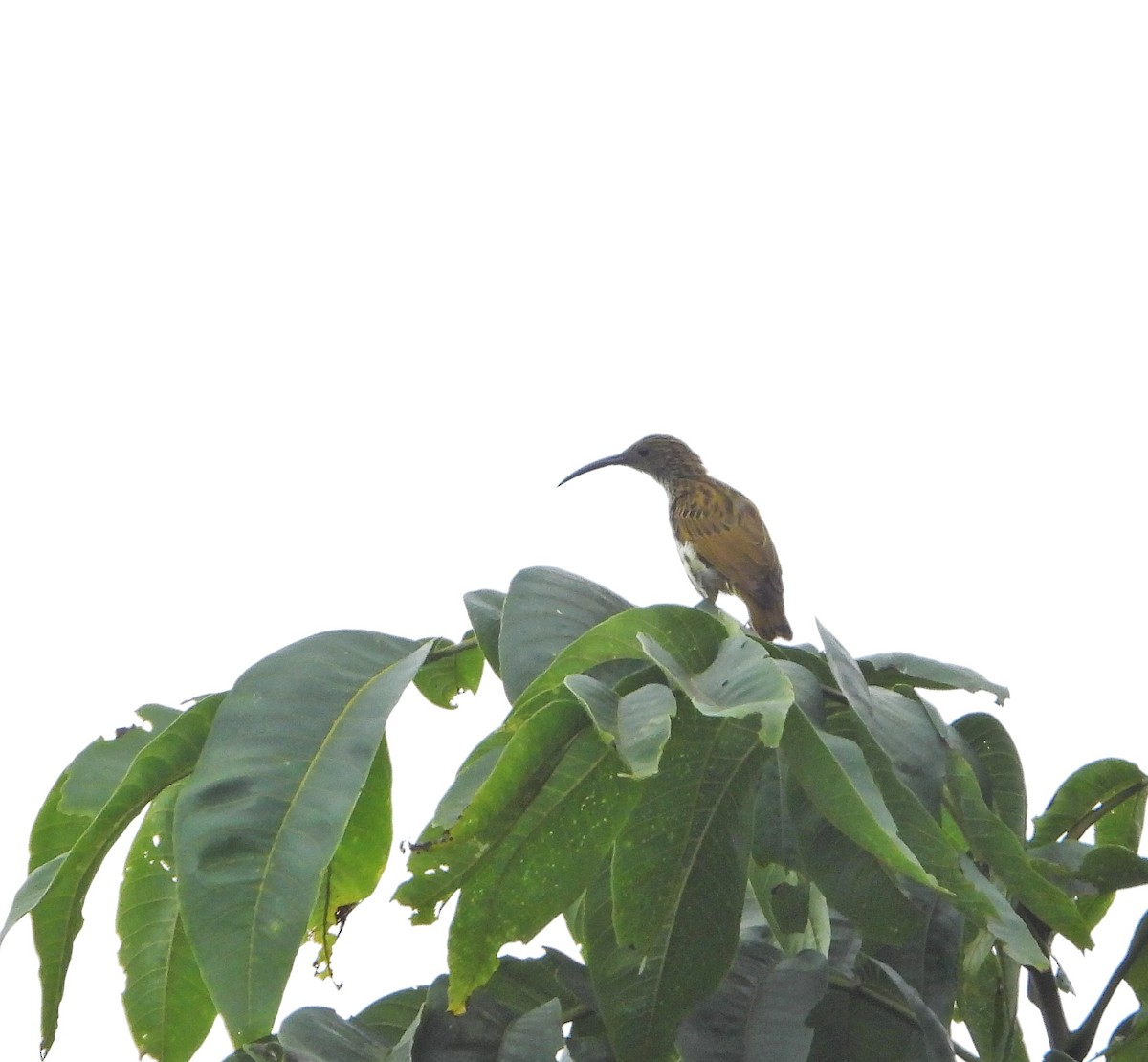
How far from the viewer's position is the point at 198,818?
170 cm

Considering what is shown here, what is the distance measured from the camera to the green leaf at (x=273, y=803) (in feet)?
5.18

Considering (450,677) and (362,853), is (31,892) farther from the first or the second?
(450,677)

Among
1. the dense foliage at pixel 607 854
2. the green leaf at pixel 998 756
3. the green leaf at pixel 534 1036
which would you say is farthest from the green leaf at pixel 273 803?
the green leaf at pixel 998 756

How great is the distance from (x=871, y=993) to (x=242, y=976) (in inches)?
36.6

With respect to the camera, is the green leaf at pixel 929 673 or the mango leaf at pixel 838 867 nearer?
the mango leaf at pixel 838 867

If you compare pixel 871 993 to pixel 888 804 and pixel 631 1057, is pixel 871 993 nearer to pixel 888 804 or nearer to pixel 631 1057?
pixel 631 1057

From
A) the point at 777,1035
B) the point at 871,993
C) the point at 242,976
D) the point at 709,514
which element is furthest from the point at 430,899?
the point at 709,514

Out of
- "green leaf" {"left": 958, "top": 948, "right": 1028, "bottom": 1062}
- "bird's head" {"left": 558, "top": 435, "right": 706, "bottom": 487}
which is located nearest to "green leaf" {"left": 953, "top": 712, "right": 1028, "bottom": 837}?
"green leaf" {"left": 958, "top": 948, "right": 1028, "bottom": 1062}

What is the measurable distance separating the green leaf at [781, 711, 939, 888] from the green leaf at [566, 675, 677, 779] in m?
0.14

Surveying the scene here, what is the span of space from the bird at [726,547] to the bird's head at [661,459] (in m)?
0.07

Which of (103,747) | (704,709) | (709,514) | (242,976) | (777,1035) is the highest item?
(709,514)

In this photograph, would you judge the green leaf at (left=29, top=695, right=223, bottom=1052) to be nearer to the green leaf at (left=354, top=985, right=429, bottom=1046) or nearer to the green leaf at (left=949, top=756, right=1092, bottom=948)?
the green leaf at (left=354, top=985, right=429, bottom=1046)

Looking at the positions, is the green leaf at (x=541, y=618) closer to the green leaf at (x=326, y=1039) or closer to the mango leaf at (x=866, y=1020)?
the green leaf at (x=326, y=1039)

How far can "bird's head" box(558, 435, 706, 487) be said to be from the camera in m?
7.39
